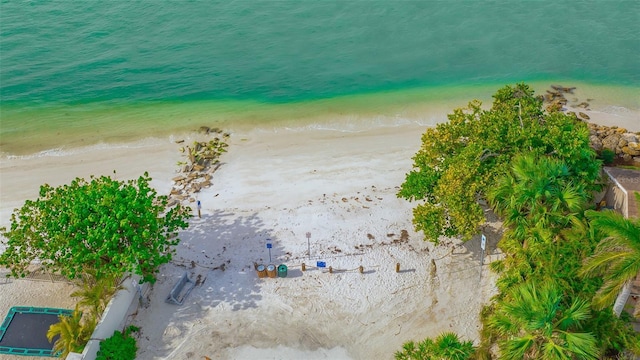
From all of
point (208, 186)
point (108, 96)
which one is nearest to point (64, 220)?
point (208, 186)

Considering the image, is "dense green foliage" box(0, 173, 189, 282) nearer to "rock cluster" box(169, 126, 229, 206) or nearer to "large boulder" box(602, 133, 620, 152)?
"rock cluster" box(169, 126, 229, 206)

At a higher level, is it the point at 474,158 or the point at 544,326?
the point at 474,158

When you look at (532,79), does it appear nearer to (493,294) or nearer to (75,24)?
(493,294)

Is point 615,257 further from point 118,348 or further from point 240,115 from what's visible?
point 240,115

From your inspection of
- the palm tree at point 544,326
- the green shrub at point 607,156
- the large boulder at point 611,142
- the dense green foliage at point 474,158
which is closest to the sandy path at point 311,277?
the dense green foliage at point 474,158

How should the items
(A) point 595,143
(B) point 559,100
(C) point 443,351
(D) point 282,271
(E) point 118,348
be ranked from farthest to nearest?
(B) point 559,100, (A) point 595,143, (D) point 282,271, (E) point 118,348, (C) point 443,351

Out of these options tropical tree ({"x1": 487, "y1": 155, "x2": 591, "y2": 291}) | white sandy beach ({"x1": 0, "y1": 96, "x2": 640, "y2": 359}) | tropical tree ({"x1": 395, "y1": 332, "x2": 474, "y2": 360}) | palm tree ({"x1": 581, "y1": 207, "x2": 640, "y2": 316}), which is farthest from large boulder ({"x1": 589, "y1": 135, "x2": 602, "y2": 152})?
tropical tree ({"x1": 395, "y1": 332, "x2": 474, "y2": 360})

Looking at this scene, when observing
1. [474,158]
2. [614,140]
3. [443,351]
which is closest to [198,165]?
[474,158]
